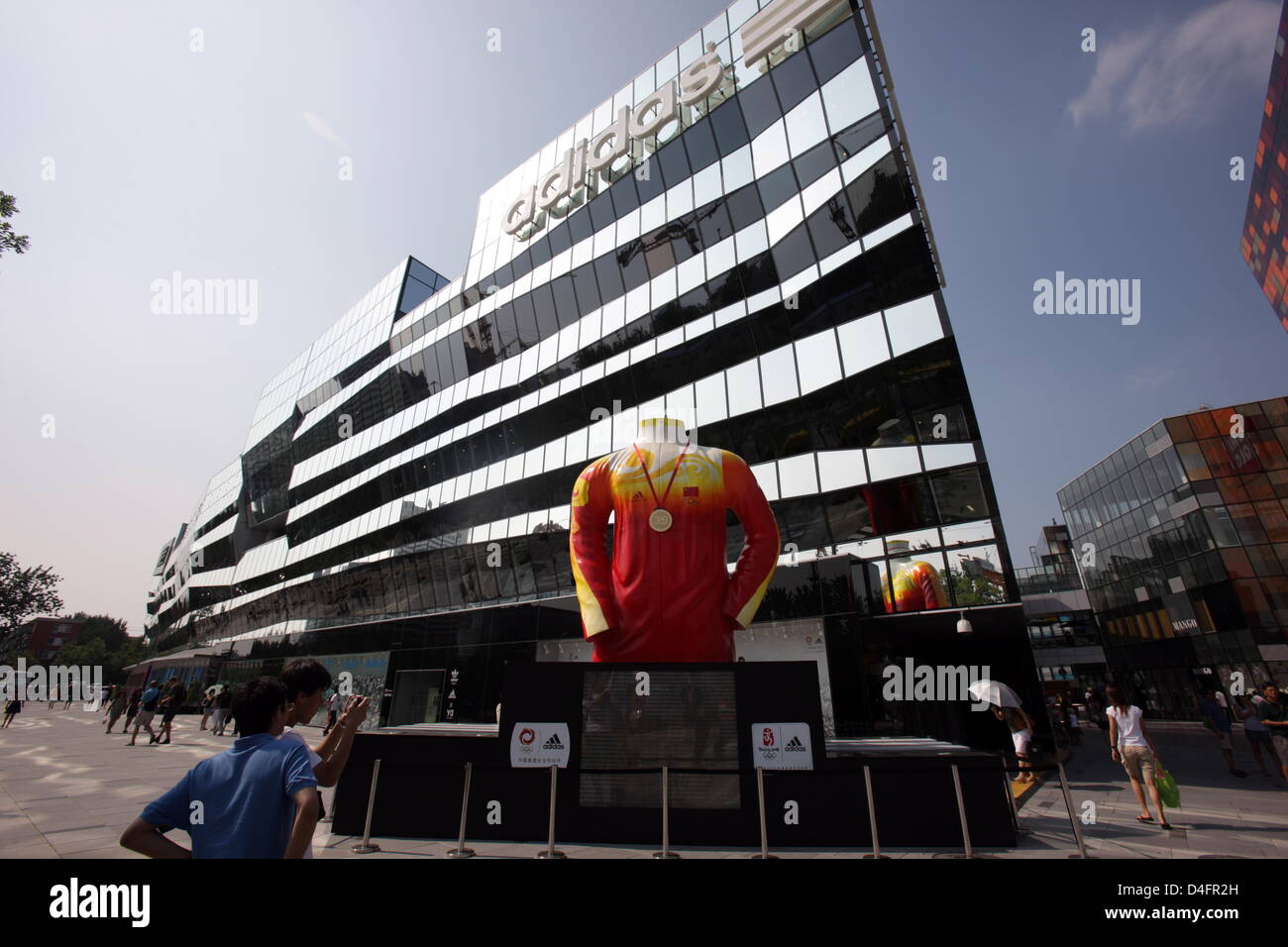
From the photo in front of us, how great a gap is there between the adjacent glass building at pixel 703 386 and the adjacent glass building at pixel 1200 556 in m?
29.9

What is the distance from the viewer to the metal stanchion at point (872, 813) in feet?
18.2

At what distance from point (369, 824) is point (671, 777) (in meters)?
3.27

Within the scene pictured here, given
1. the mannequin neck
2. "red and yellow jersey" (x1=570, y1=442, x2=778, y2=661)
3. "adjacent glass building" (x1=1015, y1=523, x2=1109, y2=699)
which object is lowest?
"adjacent glass building" (x1=1015, y1=523, x2=1109, y2=699)

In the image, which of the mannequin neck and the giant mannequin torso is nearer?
the giant mannequin torso

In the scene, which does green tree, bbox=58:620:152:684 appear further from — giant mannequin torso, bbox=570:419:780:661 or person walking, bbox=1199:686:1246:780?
person walking, bbox=1199:686:1246:780

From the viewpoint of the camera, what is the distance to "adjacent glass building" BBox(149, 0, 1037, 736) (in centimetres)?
1418

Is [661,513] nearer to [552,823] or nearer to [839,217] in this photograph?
[552,823]

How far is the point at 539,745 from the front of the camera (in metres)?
6.44

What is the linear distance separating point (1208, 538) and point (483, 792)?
45563 millimetres

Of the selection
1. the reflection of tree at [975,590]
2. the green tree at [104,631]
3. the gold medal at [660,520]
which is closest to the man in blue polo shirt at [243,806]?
the gold medal at [660,520]

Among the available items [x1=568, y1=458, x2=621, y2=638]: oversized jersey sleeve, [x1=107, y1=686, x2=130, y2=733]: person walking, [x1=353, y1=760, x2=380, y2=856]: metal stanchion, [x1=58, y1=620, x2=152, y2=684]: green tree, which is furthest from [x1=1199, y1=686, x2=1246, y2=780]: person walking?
[x1=58, y1=620, x2=152, y2=684]: green tree

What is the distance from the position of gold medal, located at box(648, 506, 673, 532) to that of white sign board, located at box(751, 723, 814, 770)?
255 centimetres

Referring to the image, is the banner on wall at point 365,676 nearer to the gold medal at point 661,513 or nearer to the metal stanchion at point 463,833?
the metal stanchion at point 463,833
